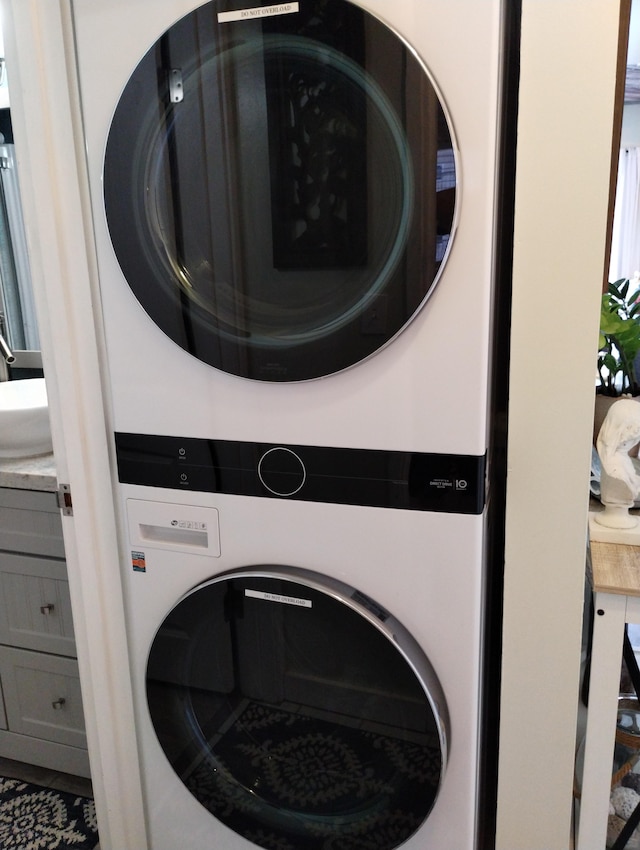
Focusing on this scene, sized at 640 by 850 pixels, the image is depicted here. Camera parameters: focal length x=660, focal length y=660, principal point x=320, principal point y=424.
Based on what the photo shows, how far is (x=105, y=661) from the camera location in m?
1.26

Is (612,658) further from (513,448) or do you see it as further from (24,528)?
(24,528)

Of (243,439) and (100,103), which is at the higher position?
(100,103)

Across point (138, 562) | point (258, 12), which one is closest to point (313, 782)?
point (138, 562)

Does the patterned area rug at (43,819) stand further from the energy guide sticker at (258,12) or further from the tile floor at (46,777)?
the energy guide sticker at (258,12)

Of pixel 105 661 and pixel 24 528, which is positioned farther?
pixel 24 528

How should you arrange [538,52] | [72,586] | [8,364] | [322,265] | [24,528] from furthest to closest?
[8,364] → [24,528] → [72,586] → [322,265] → [538,52]

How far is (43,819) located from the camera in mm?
1638

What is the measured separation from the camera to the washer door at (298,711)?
1053 millimetres

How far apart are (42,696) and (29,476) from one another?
1.99ft

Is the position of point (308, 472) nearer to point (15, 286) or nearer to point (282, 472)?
point (282, 472)

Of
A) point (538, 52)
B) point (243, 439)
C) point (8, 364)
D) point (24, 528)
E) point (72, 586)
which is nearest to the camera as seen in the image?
point (538, 52)

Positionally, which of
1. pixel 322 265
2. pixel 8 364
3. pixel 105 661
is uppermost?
pixel 322 265

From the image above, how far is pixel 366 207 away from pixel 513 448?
1.34 feet

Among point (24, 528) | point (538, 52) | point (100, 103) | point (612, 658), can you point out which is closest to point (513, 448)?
point (612, 658)
